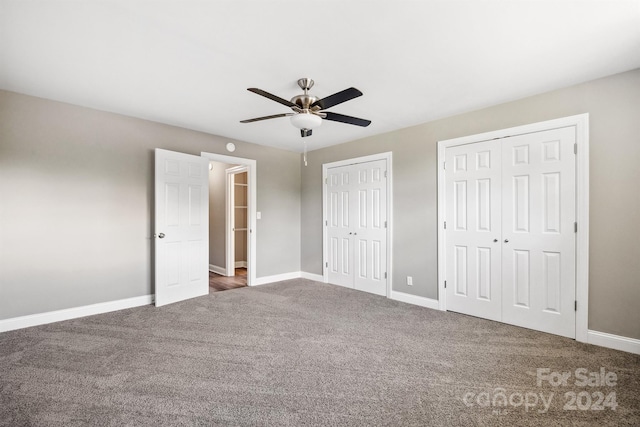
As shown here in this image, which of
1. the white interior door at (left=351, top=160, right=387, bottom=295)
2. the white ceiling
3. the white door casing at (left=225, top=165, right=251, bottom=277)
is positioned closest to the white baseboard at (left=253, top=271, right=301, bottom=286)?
the white door casing at (left=225, top=165, right=251, bottom=277)

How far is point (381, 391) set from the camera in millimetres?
2008

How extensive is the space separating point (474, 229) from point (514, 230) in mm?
413

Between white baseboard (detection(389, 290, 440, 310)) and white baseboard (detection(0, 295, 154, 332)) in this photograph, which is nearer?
white baseboard (detection(0, 295, 154, 332))

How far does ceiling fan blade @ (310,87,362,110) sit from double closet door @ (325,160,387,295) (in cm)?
210

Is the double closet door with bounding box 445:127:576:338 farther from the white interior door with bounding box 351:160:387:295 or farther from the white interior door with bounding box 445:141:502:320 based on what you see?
the white interior door with bounding box 351:160:387:295

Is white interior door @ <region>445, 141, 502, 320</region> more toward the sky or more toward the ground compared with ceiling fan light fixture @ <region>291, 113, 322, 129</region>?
more toward the ground

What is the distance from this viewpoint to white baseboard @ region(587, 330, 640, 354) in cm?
252

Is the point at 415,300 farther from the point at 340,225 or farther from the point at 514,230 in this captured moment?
the point at 340,225

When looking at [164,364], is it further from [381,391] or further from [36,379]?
[381,391]

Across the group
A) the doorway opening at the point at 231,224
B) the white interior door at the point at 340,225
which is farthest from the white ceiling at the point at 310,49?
the doorway opening at the point at 231,224

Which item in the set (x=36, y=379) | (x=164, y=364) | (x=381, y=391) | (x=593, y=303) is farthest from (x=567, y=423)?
(x=36, y=379)

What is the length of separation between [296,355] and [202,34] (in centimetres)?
262

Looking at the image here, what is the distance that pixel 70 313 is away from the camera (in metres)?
3.33

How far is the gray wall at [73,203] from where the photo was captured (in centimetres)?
303
